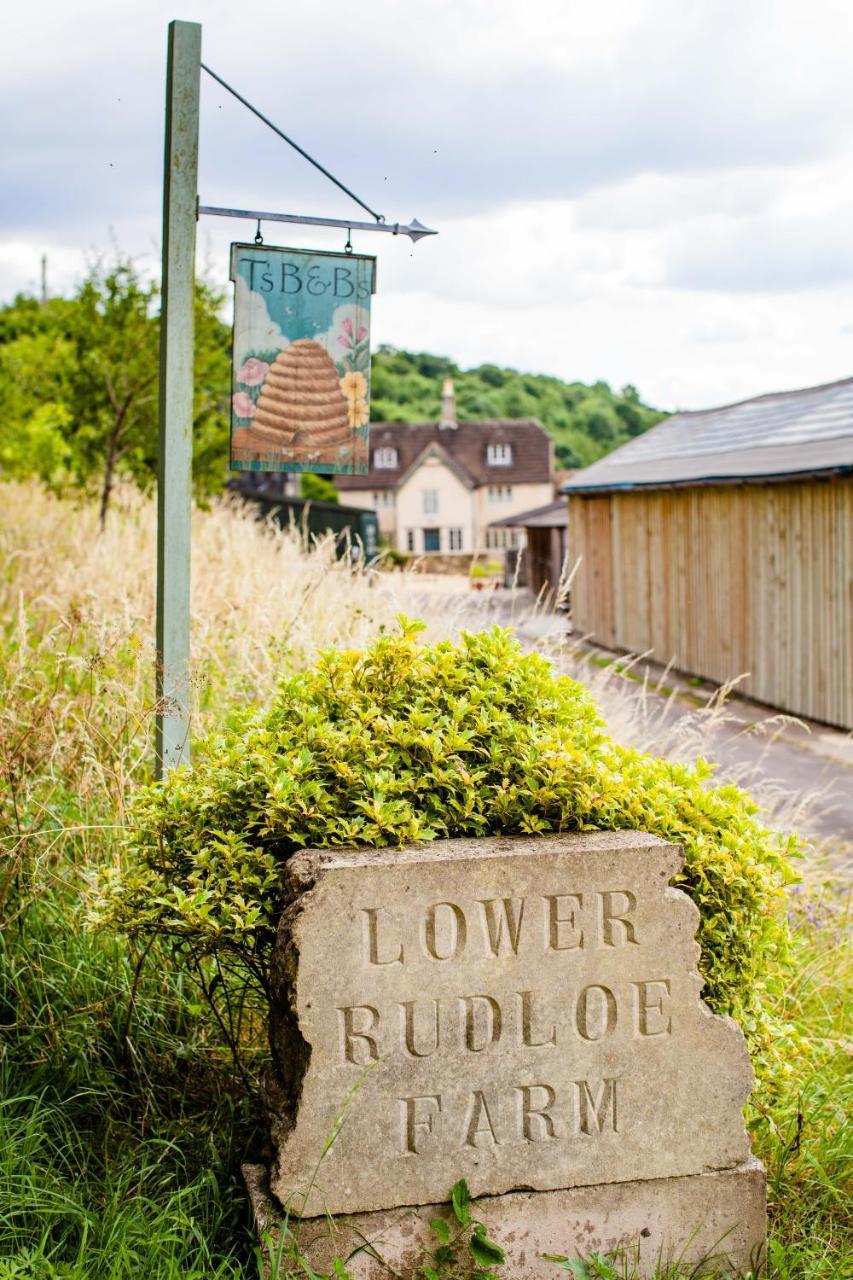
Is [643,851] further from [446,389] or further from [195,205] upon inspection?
[446,389]

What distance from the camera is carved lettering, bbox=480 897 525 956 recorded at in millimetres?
2951

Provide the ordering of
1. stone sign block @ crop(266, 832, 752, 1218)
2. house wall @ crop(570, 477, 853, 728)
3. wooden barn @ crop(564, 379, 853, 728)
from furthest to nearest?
1. wooden barn @ crop(564, 379, 853, 728)
2. house wall @ crop(570, 477, 853, 728)
3. stone sign block @ crop(266, 832, 752, 1218)

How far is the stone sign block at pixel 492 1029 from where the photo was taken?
9.44ft

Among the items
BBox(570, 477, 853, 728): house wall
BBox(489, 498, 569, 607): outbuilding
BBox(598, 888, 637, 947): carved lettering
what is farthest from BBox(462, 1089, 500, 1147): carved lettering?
BBox(489, 498, 569, 607): outbuilding

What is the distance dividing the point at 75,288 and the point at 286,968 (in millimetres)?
12334

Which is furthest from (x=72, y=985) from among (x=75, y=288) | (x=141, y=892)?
(x=75, y=288)

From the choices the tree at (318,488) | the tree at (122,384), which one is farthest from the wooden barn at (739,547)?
the tree at (318,488)

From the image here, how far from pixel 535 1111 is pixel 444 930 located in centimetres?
52

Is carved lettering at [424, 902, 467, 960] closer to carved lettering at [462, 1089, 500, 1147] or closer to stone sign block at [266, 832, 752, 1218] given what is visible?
stone sign block at [266, 832, 752, 1218]

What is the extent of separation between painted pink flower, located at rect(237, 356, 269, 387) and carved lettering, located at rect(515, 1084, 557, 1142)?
2.75 meters

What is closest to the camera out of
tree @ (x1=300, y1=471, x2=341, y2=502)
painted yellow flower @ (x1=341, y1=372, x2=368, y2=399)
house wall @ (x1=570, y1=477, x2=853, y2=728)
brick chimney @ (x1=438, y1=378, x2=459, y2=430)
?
painted yellow flower @ (x1=341, y1=372, x2=368, y2=399)

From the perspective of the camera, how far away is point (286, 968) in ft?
9.46

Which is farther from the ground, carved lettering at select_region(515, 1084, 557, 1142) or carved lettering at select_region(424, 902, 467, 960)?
carved lettering at select_region(424, 902, 467, 960)

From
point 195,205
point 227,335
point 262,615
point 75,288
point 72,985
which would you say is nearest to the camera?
point 72,985
